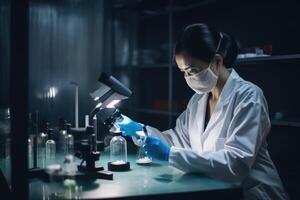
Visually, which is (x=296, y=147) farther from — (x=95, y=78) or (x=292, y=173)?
(x=95, y=78)

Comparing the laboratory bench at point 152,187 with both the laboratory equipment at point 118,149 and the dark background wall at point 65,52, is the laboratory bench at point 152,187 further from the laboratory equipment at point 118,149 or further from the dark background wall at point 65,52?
the dark background wall at point 65,52

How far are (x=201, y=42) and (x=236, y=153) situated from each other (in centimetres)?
51

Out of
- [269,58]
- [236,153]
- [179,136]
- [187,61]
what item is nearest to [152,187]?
[236,153]

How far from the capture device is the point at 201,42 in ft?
5.31

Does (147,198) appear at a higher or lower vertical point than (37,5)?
lower

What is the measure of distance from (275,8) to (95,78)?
1608 millimetres

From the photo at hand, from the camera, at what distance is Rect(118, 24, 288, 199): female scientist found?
1.43 metres

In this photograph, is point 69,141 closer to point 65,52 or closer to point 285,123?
point 285,123

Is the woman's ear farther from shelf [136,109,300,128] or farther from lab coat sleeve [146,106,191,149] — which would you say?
shelf [136,109,300,128]

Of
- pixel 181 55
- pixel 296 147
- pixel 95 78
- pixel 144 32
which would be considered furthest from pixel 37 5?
pixel 296 147

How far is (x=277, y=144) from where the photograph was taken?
2582 millimetres

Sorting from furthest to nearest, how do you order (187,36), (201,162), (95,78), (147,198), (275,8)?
1. (95,78)
2. (275,8)
3. (187,36)
4. (201,162)
5. (147,198)

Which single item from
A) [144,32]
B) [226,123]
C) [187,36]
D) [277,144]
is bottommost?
[277,144]

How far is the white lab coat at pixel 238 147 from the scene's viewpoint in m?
1.42
